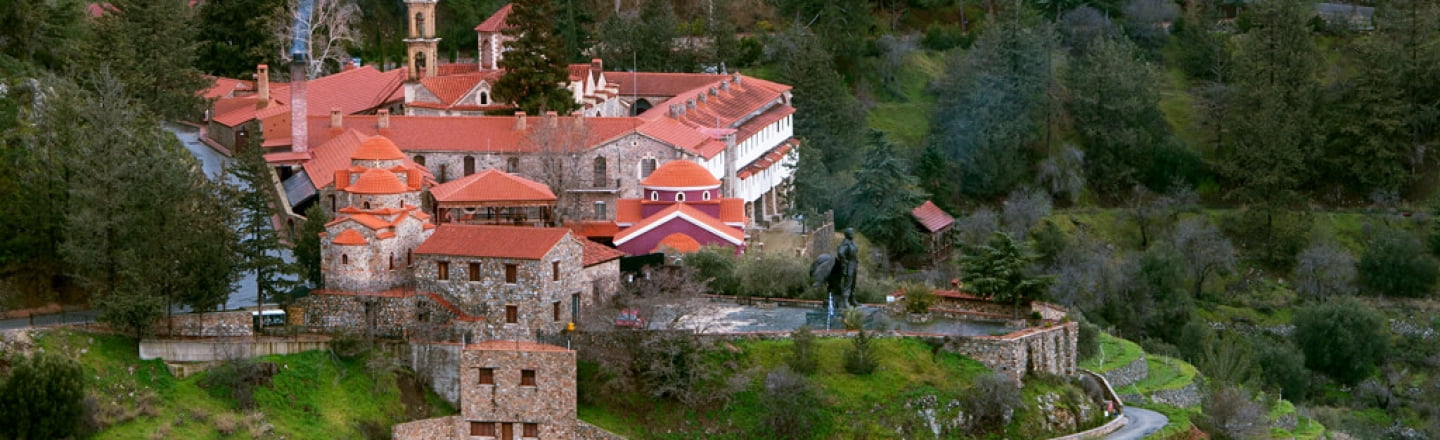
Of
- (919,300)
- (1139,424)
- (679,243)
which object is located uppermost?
(679,243)

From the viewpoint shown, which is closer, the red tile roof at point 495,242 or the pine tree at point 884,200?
the red tile roof at point 495,242

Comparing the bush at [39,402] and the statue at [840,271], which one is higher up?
the statue at [840,271]

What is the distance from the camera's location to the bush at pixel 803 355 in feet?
189

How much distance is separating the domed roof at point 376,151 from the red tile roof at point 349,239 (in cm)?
401

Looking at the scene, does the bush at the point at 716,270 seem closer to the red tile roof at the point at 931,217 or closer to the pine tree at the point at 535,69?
the pine tree at the point at 535,69

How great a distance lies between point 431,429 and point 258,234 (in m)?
7.70

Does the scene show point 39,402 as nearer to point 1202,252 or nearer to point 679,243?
point 679,243

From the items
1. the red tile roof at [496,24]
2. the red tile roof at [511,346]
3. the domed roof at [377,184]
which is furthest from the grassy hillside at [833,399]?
the red tile roof at [496,24]

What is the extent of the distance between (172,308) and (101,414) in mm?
6145

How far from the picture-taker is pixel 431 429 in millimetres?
56625

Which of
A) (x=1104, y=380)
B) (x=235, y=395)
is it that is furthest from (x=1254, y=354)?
(x=235, y=395)

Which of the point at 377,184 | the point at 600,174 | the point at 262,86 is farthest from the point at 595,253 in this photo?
the point at 262,86

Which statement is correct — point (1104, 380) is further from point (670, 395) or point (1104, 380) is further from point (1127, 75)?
point (1127, 75)

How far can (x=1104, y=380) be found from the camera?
62000mm
